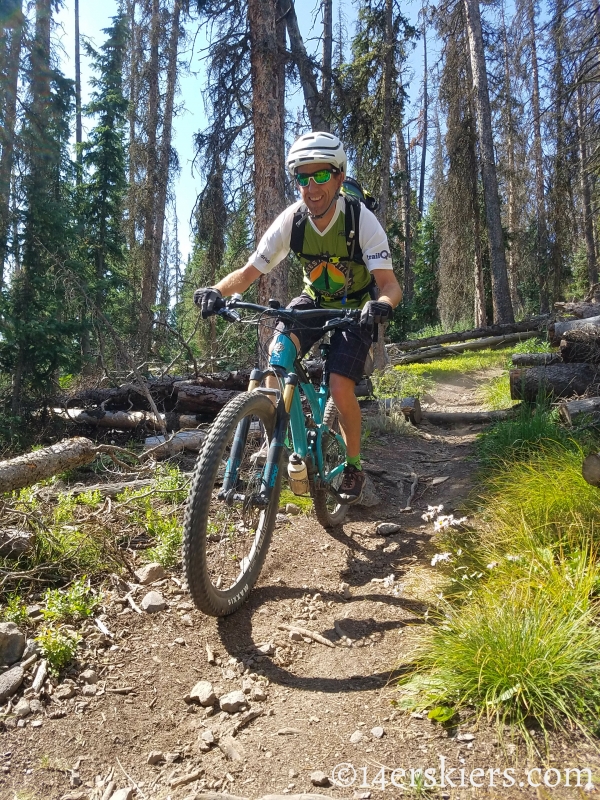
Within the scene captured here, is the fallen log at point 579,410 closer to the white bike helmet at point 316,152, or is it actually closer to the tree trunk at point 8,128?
the white bike helmet at point 316,152

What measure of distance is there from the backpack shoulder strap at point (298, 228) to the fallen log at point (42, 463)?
2.17m

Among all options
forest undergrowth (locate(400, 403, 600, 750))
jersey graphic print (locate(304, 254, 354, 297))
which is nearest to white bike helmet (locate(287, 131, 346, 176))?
jersey graphic print (locate(304, 254, 354, 297))

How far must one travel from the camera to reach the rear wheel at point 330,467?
153 inches

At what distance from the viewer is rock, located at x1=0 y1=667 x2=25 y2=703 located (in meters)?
2.34

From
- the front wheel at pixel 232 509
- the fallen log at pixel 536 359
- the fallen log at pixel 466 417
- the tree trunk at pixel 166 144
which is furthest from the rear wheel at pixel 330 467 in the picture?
the tree trunk at pixel 166 144

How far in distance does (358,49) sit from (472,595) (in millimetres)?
15897

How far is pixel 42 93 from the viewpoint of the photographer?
12352 mm

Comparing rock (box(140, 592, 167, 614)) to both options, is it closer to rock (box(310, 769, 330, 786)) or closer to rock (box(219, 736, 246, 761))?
rock (box(219, 736, 246, 761))

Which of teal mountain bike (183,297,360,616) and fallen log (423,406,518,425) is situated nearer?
teal mountain bike (183,297,360,616)

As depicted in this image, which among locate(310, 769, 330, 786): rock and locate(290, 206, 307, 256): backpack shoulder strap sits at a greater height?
locate(290, 206, 307, 256): backpack shoulder strap

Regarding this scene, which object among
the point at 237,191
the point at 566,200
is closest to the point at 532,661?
the point at 237,191

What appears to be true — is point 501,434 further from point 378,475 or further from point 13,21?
point 13,21

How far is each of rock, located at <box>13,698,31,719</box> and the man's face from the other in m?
2.97

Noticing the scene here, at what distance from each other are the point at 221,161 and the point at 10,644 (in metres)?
7.93
